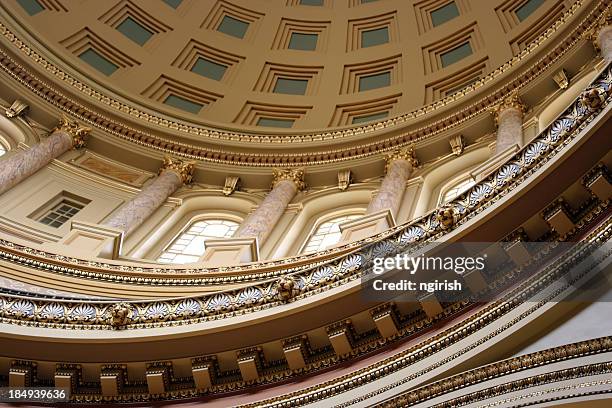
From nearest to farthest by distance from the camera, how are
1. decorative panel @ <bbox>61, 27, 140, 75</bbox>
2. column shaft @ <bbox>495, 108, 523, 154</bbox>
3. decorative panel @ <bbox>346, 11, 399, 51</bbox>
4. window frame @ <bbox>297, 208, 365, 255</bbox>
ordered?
column shaft @ <bbox>495, 108, 523, 154</bbox>
window frame @ <bbox>297, 208, 365, 255</bbox>
decorative panel @ <bbox>61, 27, 140, 75</bbox>
decorative panel @ <bbox>346, 11, 399, 51</bbox>

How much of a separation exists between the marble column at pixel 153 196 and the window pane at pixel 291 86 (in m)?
6.98

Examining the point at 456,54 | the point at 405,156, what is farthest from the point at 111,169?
the point at 456,54

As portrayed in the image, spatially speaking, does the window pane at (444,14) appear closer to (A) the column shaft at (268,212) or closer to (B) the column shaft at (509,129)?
(B) the column shaft at (509,129)

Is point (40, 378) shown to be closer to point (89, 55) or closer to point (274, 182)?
point (274, 182)

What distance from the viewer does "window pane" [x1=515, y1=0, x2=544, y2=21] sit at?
29453 mm

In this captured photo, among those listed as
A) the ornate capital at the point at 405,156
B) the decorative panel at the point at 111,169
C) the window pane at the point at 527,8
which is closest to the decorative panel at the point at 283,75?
the decorative panel at the point at 111,169

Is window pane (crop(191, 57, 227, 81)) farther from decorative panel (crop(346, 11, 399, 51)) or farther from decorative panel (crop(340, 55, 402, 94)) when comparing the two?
decorative panel (crop(346, 11, 399, 51))

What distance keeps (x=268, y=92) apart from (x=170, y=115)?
4434 mm

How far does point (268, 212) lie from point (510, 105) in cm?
768

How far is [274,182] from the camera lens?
1031 inches

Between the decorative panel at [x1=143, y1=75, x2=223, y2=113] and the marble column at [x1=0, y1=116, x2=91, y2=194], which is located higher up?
the decorative panel at [x1=143, y1=75, x2=223, y2=113]

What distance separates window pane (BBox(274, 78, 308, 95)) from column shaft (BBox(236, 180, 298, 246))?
7379mm

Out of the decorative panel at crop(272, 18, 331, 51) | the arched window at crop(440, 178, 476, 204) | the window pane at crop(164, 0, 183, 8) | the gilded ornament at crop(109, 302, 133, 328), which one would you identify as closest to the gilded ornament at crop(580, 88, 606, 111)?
the gilded ornament at crop(109, 302, 133, 328)

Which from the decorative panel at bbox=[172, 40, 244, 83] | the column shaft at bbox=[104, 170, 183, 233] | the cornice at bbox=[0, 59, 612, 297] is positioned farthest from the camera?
the decorative panel at bbox=[172, 40, 244, 83]
